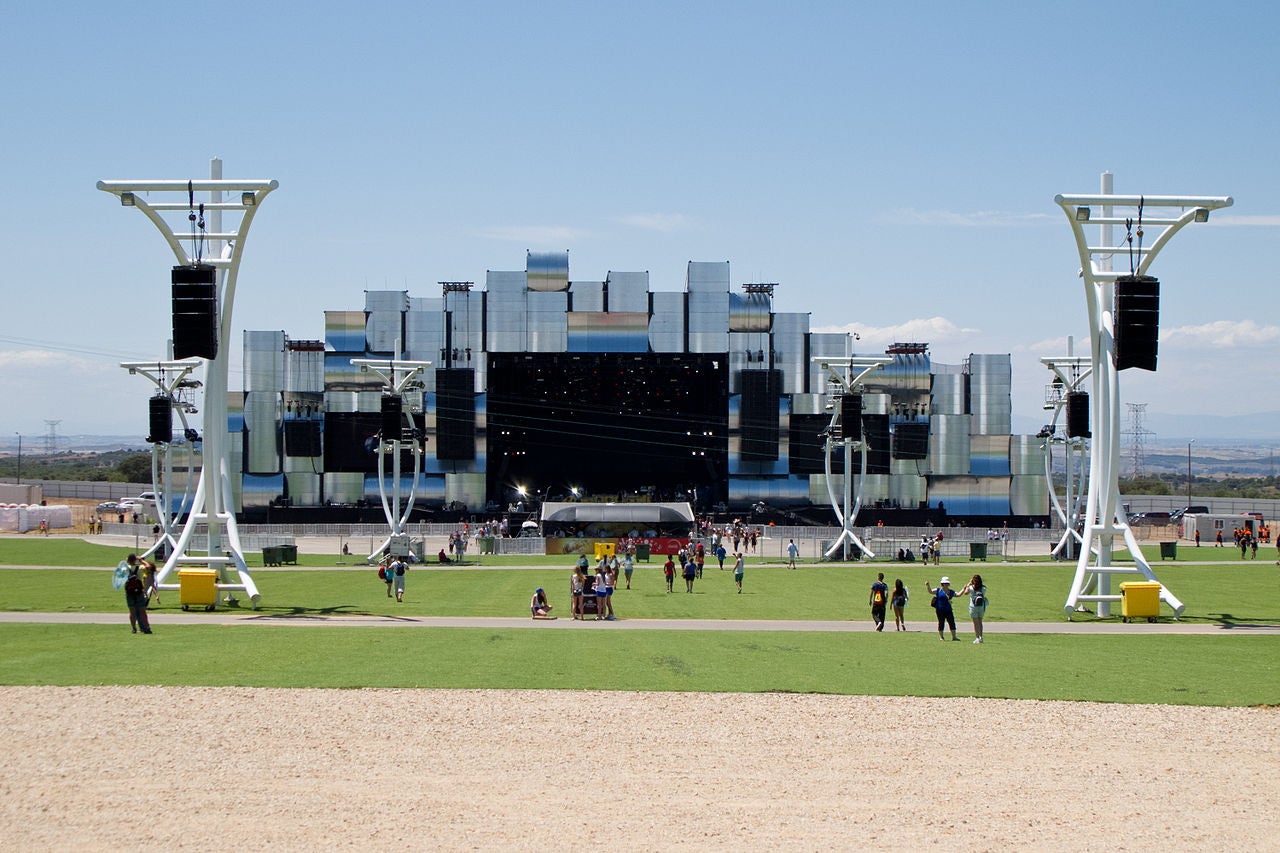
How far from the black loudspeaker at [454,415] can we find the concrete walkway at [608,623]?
5334 cm

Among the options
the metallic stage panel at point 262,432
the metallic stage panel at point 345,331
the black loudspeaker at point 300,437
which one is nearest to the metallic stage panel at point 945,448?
the metallic stage panel at point 345,331

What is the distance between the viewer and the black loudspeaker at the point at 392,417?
4450cm

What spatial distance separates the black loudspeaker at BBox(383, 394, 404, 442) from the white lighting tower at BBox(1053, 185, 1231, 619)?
2463cm

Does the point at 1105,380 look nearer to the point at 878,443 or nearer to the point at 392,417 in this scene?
the point at 392,417

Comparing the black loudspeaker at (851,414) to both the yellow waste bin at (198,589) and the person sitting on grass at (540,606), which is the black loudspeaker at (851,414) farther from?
the yellow waste bin at (198,589)

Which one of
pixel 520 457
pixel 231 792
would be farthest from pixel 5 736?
pixel 520 457

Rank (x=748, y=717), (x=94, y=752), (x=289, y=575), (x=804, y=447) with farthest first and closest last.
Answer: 1. (x=804, y=447)
2. (x=289, y=575)
3. (x=748, y=717)
4. (x=94, y=752)

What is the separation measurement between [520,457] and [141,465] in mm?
85374

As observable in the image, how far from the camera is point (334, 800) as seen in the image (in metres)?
12.4

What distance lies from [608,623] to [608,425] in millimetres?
63083

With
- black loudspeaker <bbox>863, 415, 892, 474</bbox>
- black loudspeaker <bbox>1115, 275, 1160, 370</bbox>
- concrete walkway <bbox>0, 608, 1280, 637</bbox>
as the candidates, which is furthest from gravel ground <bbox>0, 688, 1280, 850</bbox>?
black loudspeaker <bbox>863, 415, 892, 474</bbox>

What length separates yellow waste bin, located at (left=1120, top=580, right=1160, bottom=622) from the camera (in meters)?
28.5

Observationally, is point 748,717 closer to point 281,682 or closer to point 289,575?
point 281,682

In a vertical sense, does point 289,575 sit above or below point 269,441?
below
